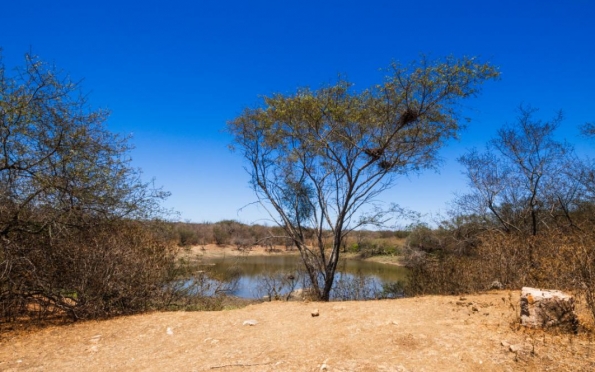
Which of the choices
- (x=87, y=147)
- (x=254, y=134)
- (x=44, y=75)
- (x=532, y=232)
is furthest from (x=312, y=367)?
(x=532, y=232)

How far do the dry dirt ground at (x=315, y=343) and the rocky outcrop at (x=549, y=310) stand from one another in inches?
7.0

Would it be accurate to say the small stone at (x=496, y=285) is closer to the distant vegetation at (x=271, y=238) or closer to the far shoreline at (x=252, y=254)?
the distant vegetation at (x=271, y=238)

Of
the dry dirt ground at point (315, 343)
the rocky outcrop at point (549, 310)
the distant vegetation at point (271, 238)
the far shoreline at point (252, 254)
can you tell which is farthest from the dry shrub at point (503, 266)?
the far shoreline at point (252, 254)

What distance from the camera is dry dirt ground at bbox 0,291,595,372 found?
467 cm

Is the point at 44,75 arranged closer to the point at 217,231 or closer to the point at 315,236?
the point at 315,236

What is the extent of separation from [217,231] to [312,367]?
35.3 metres

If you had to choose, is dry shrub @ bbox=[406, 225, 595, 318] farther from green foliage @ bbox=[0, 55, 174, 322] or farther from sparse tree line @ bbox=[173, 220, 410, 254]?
green foliage @ bbox=[0, 55, 174, 322]

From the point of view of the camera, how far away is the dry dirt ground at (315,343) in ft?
15.3

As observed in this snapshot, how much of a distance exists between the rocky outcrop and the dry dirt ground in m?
0.18

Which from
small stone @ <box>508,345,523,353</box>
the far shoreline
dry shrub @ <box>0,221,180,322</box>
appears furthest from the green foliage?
small stone @ <box>508,345,523,353</box>

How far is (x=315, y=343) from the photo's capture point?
18.4 feet

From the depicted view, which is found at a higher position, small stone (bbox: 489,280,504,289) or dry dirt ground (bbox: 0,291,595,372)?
small stone (bbox: 489,280,504,289)

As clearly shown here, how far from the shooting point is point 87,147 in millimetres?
7672

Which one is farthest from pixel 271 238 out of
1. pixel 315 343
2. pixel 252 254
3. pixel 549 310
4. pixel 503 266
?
pixel 252 254
